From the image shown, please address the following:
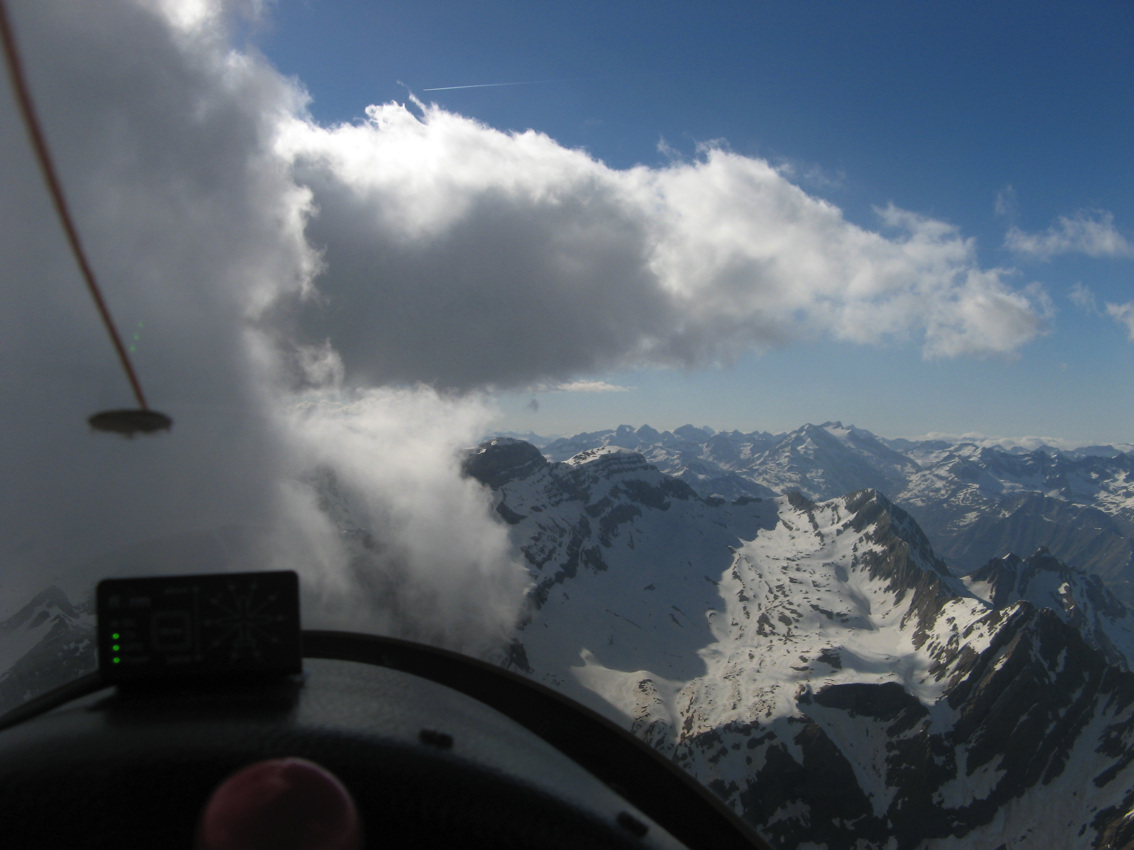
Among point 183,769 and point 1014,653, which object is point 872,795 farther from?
point 183,769

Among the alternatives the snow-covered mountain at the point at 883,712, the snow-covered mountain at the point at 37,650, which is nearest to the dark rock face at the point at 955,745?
the snow-covered mountain at the point at 883,712

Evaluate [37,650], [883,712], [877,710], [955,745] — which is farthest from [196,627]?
[955,745]

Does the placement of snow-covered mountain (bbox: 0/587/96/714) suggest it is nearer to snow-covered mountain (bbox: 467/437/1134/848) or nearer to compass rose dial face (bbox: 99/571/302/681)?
compass rose dial face (bbox: 99/571/302/681)

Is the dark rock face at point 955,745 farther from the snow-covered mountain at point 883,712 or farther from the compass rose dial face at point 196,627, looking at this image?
the compass rose dial face at point 196,627

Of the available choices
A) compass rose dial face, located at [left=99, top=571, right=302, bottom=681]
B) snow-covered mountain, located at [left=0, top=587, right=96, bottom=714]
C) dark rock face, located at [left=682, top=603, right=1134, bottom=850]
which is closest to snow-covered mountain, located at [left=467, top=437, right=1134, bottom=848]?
dark rock face, located at [left=682, top=603, right=1134, bottom=850]

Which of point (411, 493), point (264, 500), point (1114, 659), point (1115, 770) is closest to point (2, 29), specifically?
point (264, 500)

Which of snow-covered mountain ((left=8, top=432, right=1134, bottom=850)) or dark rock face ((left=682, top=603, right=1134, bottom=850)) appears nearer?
dark rock face ((left=682, top=603, right=1134, bottom=850))

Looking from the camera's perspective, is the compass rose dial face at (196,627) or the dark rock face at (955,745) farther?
the dark rock face at (955,745)

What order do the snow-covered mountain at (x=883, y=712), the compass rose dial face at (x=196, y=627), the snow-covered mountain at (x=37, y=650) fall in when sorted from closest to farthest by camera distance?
the compass rose dial face at (x=196, y=627)
the snow-covered mountain at (x=37, y=650)
the snow-covered mountain at (x=883, y=712)

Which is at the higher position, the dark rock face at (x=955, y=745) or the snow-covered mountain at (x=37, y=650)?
the snow-covered mountain at (x=37, y=650)

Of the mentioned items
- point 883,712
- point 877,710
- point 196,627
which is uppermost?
point 877,710

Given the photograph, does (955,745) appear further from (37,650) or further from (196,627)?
(196,627)

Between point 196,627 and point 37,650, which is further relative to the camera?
point 37,650

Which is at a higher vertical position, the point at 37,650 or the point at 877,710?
the point at 37,650
